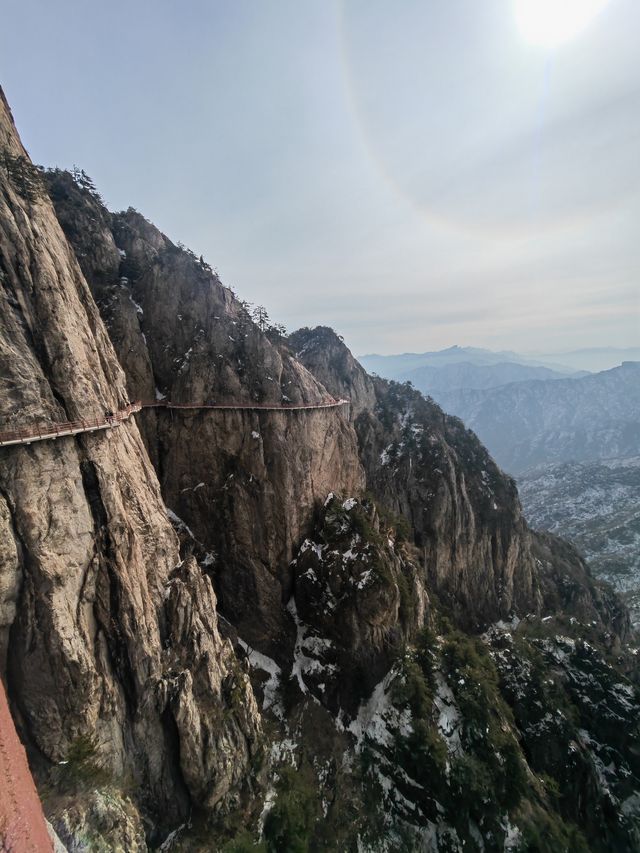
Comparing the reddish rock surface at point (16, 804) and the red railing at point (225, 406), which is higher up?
the red railing at point (225, 406)

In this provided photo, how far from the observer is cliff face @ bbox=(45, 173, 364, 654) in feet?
133

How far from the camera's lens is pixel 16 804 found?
1370 cm

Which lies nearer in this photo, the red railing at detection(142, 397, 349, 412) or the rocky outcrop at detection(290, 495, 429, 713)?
the rocky outcrop at detection(290, 495, 429, 713)

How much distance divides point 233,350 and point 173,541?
25.3 m

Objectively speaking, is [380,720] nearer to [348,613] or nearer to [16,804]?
[348,613]

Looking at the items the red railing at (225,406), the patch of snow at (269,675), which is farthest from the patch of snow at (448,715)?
the red railing at (225,406)

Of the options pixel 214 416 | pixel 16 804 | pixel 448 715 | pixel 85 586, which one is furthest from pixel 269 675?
pixel 214 416

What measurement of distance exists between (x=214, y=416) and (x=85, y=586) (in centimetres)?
2388

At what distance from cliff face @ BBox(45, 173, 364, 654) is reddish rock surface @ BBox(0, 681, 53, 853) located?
78.4ft

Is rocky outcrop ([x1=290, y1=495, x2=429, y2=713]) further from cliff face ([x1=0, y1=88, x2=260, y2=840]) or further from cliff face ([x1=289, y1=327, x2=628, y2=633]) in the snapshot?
cliff face ([x1=289, y1=327, x2=628, y2=633])

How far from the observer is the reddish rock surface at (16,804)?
12758 mm

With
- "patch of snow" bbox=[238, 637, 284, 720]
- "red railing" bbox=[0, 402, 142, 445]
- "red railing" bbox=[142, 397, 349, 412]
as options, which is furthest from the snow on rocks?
"red railing" bbox=[0, 402, 142, 445]

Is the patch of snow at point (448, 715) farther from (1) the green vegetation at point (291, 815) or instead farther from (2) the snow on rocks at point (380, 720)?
(1) the green vegetation at point (291, 815)

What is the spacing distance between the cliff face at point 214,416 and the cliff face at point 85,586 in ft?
34.5
